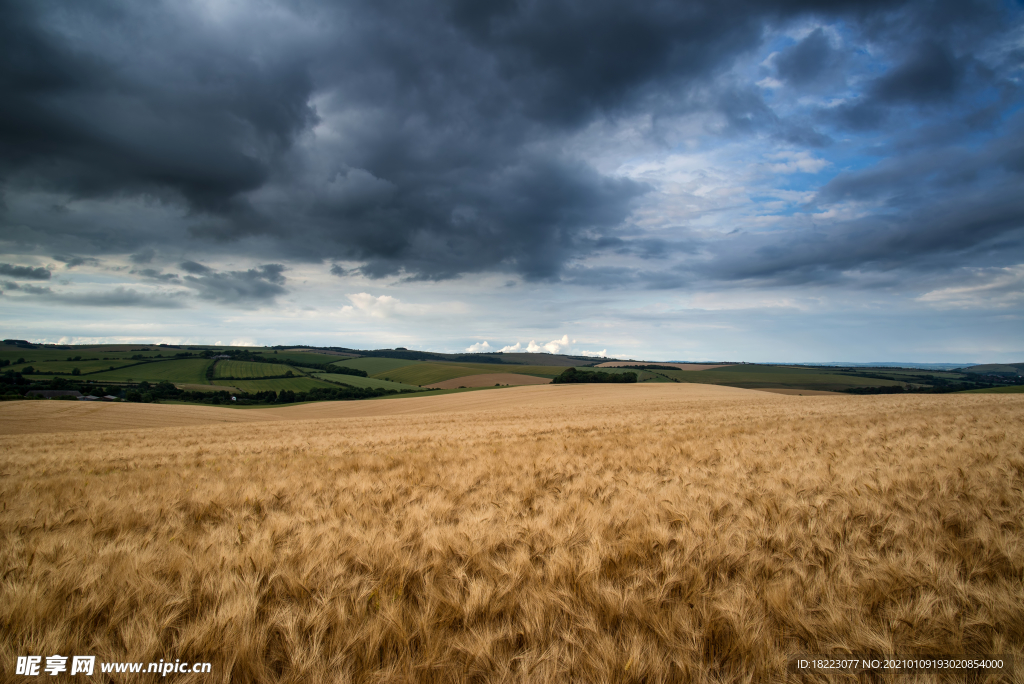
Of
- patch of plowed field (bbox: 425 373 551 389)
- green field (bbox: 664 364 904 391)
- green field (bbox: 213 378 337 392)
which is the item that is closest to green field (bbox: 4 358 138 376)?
green field (bbox: 213 378 337 392)

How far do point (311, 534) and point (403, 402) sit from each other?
164ft

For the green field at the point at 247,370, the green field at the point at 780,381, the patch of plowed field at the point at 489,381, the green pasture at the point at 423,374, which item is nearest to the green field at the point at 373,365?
the green pasture at the point at 423,374

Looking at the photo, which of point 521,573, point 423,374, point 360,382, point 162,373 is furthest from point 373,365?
point 521,573

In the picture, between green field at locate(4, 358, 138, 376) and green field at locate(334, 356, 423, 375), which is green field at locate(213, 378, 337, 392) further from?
green field at locate(4, 358, 138, 376)

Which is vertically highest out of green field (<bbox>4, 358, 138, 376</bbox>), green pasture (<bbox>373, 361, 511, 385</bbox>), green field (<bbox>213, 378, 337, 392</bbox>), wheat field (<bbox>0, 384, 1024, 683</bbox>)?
wheat field (<bbox>0, 384, 1024, 683</bbox>)

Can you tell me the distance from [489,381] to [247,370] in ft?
182

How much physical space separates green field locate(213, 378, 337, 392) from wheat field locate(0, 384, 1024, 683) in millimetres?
72719

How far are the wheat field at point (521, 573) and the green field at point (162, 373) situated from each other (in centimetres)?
8397

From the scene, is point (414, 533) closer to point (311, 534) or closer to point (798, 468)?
point (311, 534)

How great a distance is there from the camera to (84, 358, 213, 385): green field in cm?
6962

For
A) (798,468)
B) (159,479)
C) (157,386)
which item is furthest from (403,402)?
(798,468)

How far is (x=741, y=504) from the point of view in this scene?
4109 mm

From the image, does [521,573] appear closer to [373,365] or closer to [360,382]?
[360,382]

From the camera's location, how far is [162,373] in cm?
7612
